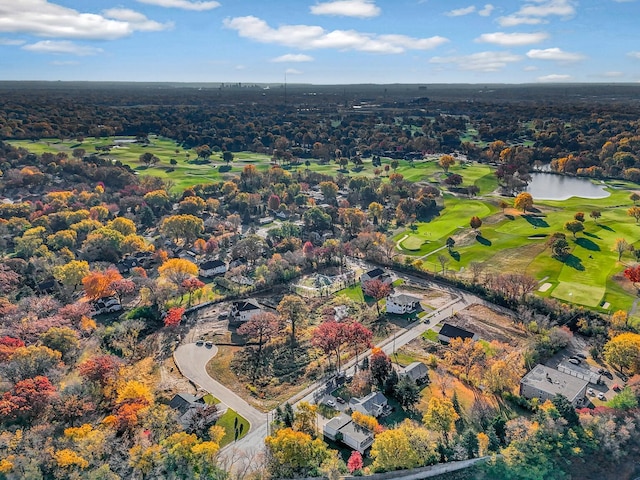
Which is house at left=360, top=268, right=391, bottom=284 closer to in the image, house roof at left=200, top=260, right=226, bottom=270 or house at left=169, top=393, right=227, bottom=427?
house roof at left=200, top=260, right=226, bottom=270

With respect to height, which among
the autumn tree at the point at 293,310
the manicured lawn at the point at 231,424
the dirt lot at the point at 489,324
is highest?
the autumn tree at the point at 293,310

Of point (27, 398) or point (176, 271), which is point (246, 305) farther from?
point (27, 398)

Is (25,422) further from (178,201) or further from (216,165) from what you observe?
(216,165)

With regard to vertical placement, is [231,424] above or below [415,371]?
below

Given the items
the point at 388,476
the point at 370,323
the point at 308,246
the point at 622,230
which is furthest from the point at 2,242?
the point at 622,230

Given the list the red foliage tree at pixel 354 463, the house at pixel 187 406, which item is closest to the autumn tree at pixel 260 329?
the house at pixel 187 406

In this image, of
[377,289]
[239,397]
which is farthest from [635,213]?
[239,397]

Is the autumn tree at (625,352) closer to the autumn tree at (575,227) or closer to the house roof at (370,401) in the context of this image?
the house roof at (370,401)
